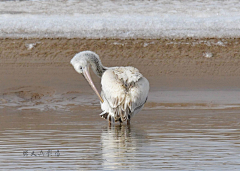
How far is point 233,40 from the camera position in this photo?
46.7 ft

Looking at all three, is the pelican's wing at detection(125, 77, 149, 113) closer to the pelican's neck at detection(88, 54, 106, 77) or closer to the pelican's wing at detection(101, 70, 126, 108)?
the pelican's wing at detection(101, 70, 126, 108)

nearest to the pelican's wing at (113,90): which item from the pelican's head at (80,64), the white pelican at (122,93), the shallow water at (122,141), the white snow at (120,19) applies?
the white pelican at (122,93)

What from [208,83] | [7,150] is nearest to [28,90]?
[208,83]

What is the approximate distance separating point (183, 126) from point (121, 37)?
6.77 metres

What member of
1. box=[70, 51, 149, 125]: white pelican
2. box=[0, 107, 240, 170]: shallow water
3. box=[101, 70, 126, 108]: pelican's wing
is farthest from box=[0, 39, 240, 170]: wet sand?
box=[101, 70, 126, 108]: pelican's wing

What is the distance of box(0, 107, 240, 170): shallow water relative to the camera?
5.35 metres

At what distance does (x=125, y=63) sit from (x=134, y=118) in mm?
4023

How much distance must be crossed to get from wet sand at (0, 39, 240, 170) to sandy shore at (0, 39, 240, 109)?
2 centimetres

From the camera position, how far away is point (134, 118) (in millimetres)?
9477

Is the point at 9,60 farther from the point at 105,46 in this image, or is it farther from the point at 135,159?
the point at 135,159

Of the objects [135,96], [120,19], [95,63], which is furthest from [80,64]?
[120,19]

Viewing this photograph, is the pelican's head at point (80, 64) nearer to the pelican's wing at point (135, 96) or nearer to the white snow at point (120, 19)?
the pelican's wing at point (135, 96)

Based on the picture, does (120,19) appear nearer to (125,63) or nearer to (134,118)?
(125,63)

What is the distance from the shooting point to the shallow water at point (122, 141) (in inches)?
211
